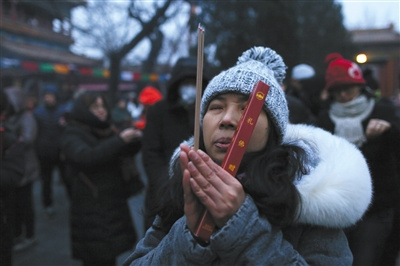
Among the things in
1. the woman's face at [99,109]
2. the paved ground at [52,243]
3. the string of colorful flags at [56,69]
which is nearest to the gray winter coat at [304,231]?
the woman's face at [99,109]

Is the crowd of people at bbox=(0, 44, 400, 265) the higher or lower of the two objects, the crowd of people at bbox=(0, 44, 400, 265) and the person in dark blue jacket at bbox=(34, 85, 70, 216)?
the higher

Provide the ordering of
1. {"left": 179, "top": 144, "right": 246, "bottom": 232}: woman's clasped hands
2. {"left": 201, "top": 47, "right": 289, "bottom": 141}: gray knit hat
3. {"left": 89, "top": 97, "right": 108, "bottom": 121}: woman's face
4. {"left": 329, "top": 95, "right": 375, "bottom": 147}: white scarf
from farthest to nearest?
{"left": 89, "top": 97, "right": 108, "bottom": 121}: woman's face → {"left": 329, "top": 95, "right": 375, "bottom": 147}: white scarf → {"left": 201, "top": 47, "right": 289, "bottom": 141}: gray knit hat → {"left": 179, "top": 144, "right": 246, "bottom": 232}: woman's clasped hands

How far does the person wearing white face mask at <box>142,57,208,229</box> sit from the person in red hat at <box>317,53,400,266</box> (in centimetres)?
104

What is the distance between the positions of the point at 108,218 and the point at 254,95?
2382mm

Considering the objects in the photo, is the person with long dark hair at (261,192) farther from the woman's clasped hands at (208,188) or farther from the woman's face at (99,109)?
the woman's face at (99,109)

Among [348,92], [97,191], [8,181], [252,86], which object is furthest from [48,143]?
[252,86]

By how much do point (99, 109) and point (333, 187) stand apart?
2.64 meters

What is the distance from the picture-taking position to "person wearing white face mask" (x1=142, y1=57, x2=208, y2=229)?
9.91ft

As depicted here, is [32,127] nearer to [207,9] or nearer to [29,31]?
[207,9]

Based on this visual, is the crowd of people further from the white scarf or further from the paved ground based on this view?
the paved ground

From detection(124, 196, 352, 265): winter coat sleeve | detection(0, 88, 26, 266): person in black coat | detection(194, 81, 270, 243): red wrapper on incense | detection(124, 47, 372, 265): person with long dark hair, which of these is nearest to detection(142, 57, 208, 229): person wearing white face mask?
detection(0, 88, 26, 266): person in black coat

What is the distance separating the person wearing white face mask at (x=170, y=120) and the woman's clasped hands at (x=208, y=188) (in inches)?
75.5

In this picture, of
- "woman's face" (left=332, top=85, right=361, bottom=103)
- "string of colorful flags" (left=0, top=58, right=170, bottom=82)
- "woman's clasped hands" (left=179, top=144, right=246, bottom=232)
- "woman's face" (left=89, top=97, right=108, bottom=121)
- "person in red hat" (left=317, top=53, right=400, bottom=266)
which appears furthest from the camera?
"string of colorful flags" (left=0, top=58, right=170, bottom=82)

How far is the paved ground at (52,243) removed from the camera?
4352 mm
